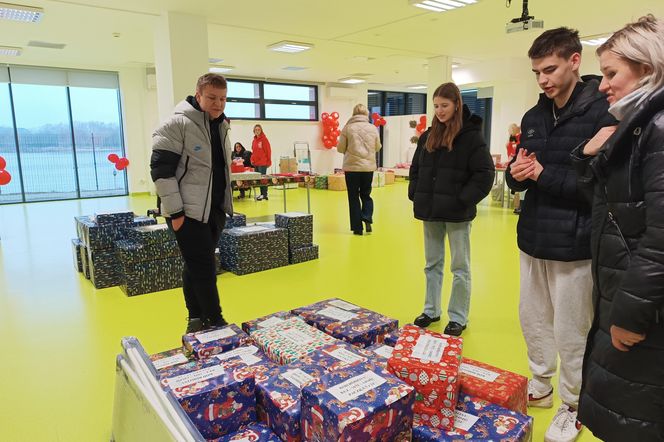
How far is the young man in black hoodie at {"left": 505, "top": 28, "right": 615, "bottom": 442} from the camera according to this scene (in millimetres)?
1691

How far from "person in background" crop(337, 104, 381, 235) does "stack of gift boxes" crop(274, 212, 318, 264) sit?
129cm

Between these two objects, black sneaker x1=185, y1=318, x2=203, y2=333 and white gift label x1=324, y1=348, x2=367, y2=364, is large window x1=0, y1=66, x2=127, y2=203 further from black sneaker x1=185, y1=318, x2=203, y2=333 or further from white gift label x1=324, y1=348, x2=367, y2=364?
white gift label x1=324, y1=348, x2=367, y2=364

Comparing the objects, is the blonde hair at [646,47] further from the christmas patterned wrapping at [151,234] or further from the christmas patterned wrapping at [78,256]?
the christmas patterned wrapping at [78,256]

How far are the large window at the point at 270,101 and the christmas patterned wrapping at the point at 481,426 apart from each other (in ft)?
35.0

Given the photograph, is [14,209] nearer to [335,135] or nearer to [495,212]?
[335,135]

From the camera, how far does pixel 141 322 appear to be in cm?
313

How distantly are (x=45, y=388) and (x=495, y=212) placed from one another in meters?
6.75

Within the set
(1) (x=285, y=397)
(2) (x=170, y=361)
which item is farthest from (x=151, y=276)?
(1) (x=285, y=397)

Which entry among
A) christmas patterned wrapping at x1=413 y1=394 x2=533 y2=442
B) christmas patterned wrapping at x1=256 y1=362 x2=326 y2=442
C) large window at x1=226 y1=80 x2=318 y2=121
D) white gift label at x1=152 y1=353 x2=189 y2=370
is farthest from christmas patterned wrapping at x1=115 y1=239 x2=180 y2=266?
large window at x1=226 y1=80 x2=318 y2=121

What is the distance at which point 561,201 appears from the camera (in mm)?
1778

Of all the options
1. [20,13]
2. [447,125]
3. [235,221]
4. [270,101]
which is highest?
[20,13]

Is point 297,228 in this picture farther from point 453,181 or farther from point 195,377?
point 195,377

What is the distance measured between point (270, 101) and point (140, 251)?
30.2 ft

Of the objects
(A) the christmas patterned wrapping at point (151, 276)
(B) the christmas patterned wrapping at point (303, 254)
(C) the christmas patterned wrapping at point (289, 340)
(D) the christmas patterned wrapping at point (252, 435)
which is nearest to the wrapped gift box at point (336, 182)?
(B) the christmas patterned wrapping at point (303, 254)
